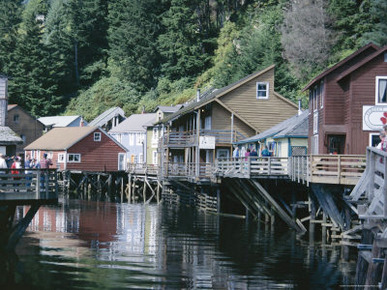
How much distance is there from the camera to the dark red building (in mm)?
30594

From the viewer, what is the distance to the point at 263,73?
5309 centimetres

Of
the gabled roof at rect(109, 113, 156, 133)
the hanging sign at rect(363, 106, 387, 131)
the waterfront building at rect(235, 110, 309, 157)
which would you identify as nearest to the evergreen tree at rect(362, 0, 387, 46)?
the waterfront building at rect(235, 110, 309, 157)

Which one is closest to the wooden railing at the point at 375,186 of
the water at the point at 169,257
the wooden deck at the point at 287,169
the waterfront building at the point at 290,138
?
the water at the point at 169,257

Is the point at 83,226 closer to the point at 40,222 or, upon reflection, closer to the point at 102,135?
the point at 40,222

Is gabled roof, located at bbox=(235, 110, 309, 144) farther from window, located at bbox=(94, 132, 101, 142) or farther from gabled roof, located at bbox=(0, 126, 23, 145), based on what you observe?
window, located at bbox=(94, 132, 101, 142)

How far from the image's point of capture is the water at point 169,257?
20.7 m

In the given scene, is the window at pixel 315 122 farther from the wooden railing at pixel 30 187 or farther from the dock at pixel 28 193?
the wooden railing at pixel 30 187

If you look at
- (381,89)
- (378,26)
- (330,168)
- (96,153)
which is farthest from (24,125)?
(330,168)

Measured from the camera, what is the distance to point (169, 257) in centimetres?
2564

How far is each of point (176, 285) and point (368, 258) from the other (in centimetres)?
705

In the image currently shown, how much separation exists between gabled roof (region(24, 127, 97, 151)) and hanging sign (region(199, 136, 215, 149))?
26.7 meters

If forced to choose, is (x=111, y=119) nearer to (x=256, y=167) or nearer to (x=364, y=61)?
(x=256, y=167)

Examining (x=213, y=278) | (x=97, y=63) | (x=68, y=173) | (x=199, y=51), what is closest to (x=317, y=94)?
(x=213, y=278)

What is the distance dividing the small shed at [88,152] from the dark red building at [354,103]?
4511 cm
